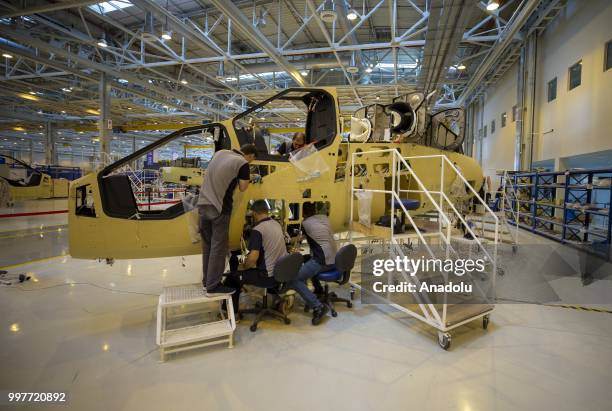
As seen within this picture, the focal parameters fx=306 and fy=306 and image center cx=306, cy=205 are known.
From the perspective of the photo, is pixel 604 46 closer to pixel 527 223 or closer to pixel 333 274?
pixel 527 223

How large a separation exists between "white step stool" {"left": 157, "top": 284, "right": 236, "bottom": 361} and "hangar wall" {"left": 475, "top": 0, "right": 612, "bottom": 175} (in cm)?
976

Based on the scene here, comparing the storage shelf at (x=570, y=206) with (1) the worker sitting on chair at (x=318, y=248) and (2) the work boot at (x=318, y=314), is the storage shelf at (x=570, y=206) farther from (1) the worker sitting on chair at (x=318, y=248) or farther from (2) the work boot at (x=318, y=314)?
(2) the work boot at (x=318, y=314)

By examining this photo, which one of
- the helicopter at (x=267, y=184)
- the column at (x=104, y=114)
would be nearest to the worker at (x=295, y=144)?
the helicopter at (x=267, y=184)

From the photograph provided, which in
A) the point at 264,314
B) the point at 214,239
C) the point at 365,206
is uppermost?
the point at 365,206

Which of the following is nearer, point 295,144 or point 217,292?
point 217,292

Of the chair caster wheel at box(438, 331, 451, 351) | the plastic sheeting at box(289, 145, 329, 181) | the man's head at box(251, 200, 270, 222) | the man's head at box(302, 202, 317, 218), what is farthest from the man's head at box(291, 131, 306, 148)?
the chair caster wheel at box(438, 331, 451, 351)

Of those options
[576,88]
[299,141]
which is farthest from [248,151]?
[576,88]

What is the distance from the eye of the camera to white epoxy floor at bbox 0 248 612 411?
2410mm

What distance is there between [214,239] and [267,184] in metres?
0.99

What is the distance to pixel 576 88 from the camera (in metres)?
8.94

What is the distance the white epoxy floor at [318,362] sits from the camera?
2410 millimetres

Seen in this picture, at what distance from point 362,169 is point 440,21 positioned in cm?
486

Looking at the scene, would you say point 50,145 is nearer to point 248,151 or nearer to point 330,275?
point 248,151

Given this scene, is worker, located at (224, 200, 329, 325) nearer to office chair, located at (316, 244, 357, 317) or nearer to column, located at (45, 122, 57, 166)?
office chair, located at (316, 244, 357, 317)
